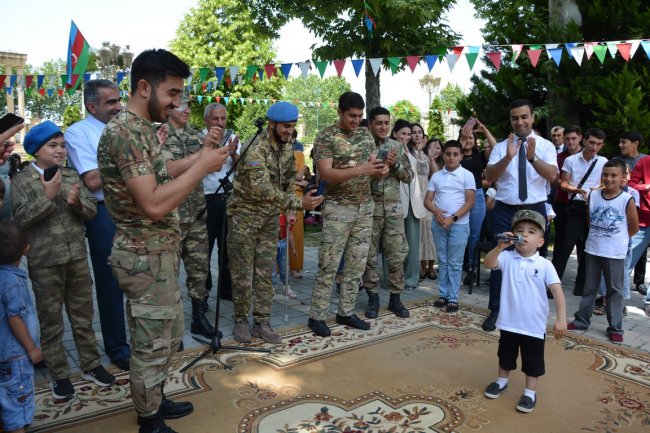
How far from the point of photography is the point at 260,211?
4.14m

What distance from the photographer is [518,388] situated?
11.5 ft

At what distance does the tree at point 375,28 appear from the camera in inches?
396

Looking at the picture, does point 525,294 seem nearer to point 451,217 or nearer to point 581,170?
point 451,217

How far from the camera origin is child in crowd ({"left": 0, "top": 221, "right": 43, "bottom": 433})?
255 cm

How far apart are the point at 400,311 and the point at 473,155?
2.61m

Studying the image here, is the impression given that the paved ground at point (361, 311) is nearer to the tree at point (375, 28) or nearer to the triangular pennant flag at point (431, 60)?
the triangular pennant flag at point (431, 60)

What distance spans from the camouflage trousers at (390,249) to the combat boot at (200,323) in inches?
64.8

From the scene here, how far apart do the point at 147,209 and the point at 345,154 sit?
2.40m

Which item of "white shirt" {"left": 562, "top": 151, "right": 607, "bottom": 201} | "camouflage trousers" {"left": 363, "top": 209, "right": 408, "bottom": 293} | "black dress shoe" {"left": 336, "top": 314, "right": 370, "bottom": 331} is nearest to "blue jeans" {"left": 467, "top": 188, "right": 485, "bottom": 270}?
"white shirt" {"left": 562, "top": 151, "right": 607, "bottom": 201}

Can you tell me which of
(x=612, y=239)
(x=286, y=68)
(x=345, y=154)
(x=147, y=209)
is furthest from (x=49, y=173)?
(x=286, y=68)

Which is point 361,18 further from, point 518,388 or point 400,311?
point 518,388

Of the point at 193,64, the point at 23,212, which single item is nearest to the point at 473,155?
the point at 23,212

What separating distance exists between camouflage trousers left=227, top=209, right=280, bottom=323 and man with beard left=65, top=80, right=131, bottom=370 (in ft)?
3.10

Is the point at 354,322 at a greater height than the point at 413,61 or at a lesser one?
lesser
